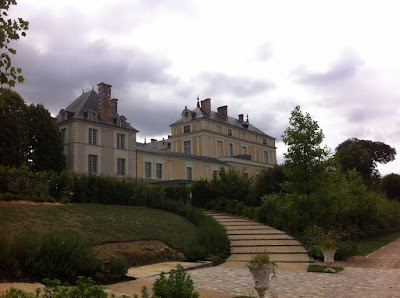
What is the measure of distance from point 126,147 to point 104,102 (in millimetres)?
5155

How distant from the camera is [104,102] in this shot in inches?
1411

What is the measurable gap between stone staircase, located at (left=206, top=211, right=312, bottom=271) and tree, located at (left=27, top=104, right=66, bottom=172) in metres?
18.4

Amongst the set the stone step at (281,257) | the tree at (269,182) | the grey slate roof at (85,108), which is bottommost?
the stone step at (281,257)

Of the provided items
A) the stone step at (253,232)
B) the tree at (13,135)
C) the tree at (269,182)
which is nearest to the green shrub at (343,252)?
the stone step at (253,232)

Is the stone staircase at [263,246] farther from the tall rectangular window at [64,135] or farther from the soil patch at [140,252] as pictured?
the tall rectangular window at [64,135]

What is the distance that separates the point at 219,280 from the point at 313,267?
3637 mm

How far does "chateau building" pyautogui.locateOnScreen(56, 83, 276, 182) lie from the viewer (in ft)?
110

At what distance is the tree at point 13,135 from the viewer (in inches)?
1038

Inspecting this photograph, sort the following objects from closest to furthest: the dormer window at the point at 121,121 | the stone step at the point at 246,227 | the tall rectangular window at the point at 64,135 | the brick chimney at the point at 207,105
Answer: the stone step at the point at 246,227 → the tall rectangular window at the point at 64,135 → the dormer window at the point at 121,121 → the brick chimney at the point at 207,105

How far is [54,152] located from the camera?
3042 cm

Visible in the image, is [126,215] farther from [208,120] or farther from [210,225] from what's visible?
[208,120]

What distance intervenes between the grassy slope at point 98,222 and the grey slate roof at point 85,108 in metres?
20.6

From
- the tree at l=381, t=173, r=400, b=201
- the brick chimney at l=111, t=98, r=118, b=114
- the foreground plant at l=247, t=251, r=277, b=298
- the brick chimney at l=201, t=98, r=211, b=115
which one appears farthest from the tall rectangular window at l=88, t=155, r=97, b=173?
the tree at l=381, t=173, r=400, b=201

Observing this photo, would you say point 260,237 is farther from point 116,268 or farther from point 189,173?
point 189,173
